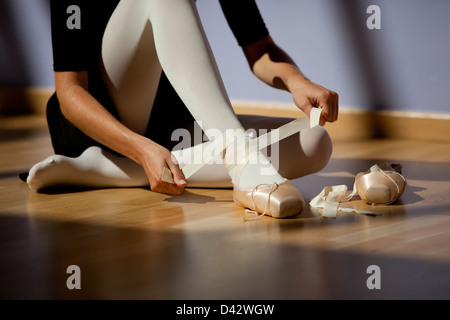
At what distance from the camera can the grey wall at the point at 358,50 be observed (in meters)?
1.81

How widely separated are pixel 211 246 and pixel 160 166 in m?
0.19

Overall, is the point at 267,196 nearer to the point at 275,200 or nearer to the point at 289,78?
the point at 275,200

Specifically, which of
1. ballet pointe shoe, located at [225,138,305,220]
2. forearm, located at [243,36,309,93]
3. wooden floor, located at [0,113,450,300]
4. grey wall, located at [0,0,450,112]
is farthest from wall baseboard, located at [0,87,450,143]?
ballet pointe shoe, located at [225,138,305,220]

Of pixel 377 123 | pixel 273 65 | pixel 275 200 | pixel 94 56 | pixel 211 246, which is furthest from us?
pixel 377 123

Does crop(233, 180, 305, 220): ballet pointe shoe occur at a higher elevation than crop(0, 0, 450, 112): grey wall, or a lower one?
lower

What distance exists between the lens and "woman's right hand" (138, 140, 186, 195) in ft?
3.71

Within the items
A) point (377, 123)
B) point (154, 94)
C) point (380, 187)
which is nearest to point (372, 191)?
point (380, 187)

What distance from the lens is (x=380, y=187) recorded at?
1.17m

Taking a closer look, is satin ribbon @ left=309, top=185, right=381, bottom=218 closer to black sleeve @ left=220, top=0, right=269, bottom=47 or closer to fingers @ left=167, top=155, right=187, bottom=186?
fingers @ left=167, top=155, right=187, bottom=186

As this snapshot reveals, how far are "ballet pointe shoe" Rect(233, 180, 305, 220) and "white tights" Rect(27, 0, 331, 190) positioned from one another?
2 centimetres

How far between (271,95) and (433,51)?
491 millimetres

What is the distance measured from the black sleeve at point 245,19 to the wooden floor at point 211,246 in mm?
298

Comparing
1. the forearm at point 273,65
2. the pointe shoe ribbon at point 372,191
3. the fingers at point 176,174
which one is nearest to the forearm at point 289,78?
the forearm at point 273,65
